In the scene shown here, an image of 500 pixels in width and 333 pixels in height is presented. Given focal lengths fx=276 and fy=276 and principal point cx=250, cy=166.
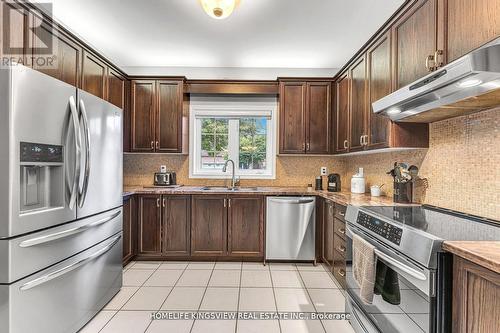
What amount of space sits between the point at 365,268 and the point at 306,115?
241 cm

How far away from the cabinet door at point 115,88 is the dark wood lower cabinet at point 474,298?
338 cm

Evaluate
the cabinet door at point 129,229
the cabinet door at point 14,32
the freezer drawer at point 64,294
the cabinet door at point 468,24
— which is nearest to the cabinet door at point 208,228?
the cabinet door at point 129,229

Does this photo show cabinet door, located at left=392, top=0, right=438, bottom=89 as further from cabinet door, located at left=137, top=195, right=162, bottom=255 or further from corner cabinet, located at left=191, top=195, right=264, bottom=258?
cabinet door, located at left=137, top=195, right=162, bottom=255

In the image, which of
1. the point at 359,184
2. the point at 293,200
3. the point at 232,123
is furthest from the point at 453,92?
the point at 232,123

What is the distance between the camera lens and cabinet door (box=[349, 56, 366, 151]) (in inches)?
108

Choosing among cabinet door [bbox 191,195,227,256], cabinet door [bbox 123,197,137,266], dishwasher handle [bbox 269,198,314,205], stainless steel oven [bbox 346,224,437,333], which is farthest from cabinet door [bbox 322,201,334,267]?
cabinet door [bbox 123,197,137,266]

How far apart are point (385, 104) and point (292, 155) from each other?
1.94 m

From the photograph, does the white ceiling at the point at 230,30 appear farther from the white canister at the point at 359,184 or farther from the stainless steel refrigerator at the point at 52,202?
the white canister at the point at 359,184

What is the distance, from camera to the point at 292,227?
3.35 m

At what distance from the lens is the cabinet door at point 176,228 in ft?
11.1

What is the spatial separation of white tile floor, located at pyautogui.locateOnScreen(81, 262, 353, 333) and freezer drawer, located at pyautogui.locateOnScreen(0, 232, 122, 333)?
0.66ft

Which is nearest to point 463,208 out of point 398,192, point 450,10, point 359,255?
point 398,192

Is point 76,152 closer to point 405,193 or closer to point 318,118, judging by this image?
point 405,193

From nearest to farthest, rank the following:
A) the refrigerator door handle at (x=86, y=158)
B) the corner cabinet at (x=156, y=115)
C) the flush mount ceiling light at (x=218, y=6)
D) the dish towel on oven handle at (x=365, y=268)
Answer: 1. the dish towel on oven handle at (x=365, y=268)
2. the refrigerator door handle at (x=86, y=158)
3. the flush mount ceiling light at (x=218, y=6)
4. the corner cabinet at (x=156, y=115)
